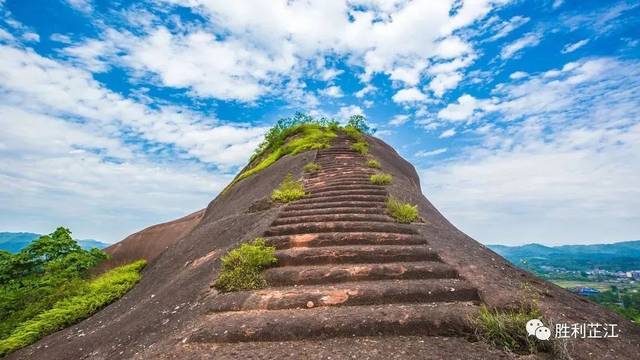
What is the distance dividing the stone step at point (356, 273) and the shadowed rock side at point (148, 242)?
39.1ft

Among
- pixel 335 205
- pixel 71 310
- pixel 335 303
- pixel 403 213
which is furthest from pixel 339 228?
pixel 71 310

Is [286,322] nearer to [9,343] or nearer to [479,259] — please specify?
[479,259]

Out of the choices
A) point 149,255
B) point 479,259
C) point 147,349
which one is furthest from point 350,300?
point 149,255

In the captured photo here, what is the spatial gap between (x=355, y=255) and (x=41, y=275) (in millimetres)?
9684

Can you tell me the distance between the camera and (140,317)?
17.6 ft

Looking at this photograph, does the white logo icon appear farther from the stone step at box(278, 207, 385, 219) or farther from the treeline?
the treeline

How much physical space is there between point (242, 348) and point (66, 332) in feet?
17.1

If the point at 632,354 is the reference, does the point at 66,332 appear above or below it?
below

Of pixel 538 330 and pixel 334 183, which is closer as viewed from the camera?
pixel 538 330

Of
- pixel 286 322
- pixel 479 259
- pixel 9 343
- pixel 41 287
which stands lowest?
pixel 9 343

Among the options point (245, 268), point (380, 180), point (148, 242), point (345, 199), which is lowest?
point (245, 268)

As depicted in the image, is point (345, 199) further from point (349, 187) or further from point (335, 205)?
point (349, 187)

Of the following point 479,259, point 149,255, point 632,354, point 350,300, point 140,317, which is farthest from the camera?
point 149,255

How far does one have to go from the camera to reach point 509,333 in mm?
3406
